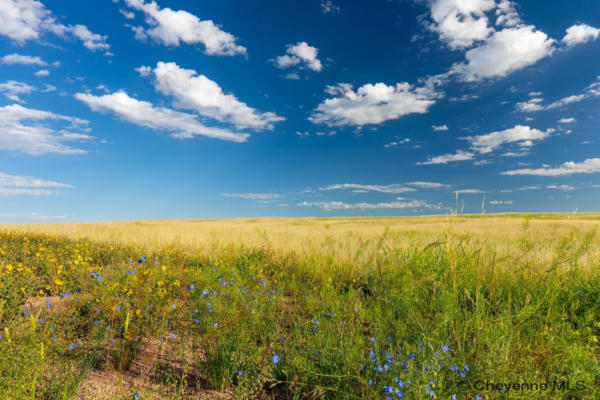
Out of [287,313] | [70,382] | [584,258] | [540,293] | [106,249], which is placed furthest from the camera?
[106,249]

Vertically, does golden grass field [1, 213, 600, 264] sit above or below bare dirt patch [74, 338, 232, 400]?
above

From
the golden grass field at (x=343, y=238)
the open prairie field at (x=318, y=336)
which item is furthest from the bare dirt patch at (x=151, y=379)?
the golden grass field at (x=343, y=238)

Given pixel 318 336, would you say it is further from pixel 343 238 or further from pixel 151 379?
pixel 343 238

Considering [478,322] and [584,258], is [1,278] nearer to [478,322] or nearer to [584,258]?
[478,322]

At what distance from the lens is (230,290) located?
15.2 feet

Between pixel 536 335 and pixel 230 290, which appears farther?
pixel 230 290

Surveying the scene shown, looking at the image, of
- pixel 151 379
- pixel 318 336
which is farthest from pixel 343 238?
pixel 151 379

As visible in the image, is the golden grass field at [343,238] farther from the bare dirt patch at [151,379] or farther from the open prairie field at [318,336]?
the bare dirt patch at [151,379]

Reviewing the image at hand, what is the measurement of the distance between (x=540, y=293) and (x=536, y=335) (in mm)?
1190

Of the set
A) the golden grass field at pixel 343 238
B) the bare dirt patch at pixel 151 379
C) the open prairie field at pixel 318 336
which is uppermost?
the golden grass field at pixel 343 238

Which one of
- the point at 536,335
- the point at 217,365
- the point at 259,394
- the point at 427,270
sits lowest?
the point at 259,394

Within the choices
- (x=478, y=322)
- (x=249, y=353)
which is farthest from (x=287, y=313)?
(x=478, y=322)

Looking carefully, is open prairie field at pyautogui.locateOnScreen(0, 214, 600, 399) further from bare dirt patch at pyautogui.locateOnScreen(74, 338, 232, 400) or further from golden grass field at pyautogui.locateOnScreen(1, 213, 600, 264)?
golden grass field at pyautogui.locateOnScreen(1, 213, 600, 264)

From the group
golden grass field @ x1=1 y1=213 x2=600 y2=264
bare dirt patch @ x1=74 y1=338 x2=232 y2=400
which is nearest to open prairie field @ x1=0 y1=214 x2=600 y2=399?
bare dirt patch @ x1=74 y1=338 x2=232 y2=400
